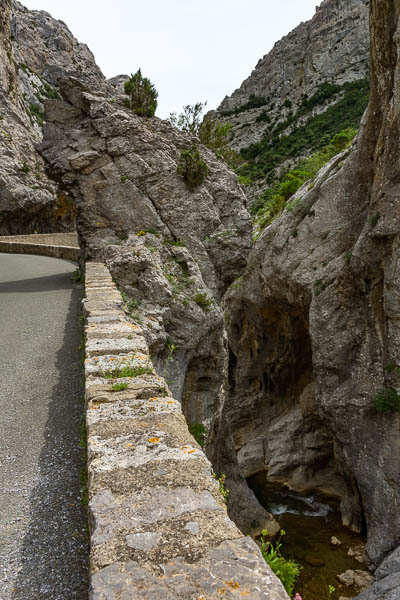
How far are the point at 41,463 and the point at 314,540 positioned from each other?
527 inches

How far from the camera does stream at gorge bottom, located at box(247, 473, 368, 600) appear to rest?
11.4 m

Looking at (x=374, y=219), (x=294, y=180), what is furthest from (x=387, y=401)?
(x=294, y=180)

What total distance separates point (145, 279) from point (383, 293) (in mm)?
7482

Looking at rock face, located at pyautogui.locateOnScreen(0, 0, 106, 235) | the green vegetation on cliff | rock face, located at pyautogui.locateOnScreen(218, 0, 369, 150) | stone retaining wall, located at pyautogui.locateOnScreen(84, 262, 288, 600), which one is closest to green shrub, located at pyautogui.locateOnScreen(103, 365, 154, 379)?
stone retaining wall, located at pyautogui.locateOnScreen(84, 262, 288, 600)

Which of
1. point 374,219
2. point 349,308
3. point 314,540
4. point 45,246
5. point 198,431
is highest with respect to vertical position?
point 374,219

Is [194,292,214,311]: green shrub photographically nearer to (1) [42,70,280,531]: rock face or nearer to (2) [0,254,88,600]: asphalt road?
(1) [42,70,280,531]: rock face

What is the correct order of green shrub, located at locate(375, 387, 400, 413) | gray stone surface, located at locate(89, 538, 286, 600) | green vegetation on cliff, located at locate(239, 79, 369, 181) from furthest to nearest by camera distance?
green vegetation on cliff, located at locate(239, 79, 369, 181), green shrub, located at locate(375, 387, 400, 413), gray stone surface, located at locate(89, 538, 286, 600)

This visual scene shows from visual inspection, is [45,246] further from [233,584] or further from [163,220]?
[233,584]

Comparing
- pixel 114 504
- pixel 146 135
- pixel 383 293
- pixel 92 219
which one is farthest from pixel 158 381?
pixel 146 135

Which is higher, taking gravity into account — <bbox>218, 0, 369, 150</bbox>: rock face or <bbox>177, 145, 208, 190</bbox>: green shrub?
<bbox>218, 0, 369, 150</bbox>: rock face

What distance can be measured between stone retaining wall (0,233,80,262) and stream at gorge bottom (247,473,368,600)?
15.1 m

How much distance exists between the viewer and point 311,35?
68875mm

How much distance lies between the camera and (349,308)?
13.3m

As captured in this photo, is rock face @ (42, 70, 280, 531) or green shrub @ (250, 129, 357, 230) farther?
green shrub @ (250, 129, 357, 230)
